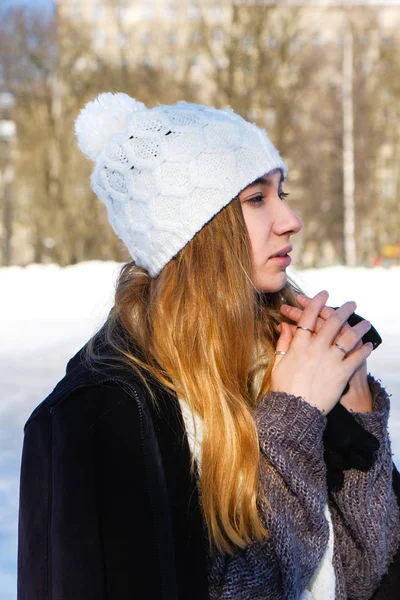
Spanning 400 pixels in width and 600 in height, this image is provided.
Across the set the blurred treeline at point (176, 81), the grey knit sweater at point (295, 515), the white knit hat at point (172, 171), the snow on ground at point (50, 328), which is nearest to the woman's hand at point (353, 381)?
the grey knit sweater at point (295, 515)

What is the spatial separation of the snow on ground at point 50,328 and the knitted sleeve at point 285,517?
2.01 ft

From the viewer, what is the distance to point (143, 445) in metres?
1.45

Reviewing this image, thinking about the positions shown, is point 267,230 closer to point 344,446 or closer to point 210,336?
point 210,336

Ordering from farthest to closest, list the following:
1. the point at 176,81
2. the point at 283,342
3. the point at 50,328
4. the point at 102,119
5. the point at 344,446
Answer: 1. the point at 176,81
2. the point at 50,328
3. the point at 102,119
4. the point at 283,342
5. the point at 344,446

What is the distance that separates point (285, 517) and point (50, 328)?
224 inches

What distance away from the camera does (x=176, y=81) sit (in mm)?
23828

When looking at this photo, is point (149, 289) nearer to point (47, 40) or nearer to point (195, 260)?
point (195, 260)

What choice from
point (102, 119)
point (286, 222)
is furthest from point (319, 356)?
point (102, 119)

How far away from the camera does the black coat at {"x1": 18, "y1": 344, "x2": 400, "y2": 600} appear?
1.40 metres

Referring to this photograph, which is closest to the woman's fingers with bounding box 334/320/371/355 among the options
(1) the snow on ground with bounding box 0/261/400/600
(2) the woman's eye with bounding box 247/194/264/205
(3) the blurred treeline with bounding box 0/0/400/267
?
(2) the woman's eye with bounding box 247/194/264/205

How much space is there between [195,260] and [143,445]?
447 mm

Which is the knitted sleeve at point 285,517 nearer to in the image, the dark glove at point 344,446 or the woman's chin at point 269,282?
the dark glove at point 344,446

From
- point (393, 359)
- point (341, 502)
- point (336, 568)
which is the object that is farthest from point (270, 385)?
point (393, 359)

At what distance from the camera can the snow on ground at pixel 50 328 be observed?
3.49m
